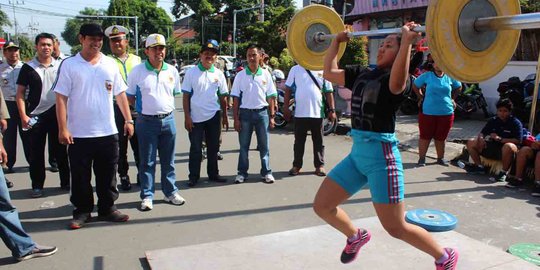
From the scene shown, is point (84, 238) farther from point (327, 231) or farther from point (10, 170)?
point (10, 170)

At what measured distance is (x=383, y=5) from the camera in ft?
58.9

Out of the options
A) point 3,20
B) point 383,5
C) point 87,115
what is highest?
point 3,20

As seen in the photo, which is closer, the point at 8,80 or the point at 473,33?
the point at 473,33

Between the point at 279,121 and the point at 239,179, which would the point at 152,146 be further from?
the point at 279,121

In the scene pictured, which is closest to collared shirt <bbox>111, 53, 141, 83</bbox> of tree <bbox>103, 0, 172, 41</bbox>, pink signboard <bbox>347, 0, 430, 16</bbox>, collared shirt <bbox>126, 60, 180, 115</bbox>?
collared shirt <bbox>126, 60, 180, 115</bbox>

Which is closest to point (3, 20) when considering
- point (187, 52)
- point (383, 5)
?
point (187, 52)

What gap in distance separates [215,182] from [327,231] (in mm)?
2499

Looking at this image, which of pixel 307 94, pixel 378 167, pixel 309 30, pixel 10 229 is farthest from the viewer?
pixel 307 94

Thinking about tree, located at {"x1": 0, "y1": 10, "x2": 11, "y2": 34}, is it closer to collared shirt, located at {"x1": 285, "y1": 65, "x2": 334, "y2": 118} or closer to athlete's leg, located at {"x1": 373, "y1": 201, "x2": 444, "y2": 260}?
collared shirt, located at {"x1": 285, "y1": 65, "x2": 334, "y2": 118}

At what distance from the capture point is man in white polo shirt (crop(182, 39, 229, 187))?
18.9ft

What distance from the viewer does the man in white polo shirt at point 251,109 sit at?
612 centimetres

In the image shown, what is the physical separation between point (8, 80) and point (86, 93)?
3265 mm

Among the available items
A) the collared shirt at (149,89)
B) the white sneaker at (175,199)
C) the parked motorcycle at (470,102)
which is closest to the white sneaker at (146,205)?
the white sneaker at (175,199)

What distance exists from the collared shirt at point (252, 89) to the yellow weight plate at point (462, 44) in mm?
3607
